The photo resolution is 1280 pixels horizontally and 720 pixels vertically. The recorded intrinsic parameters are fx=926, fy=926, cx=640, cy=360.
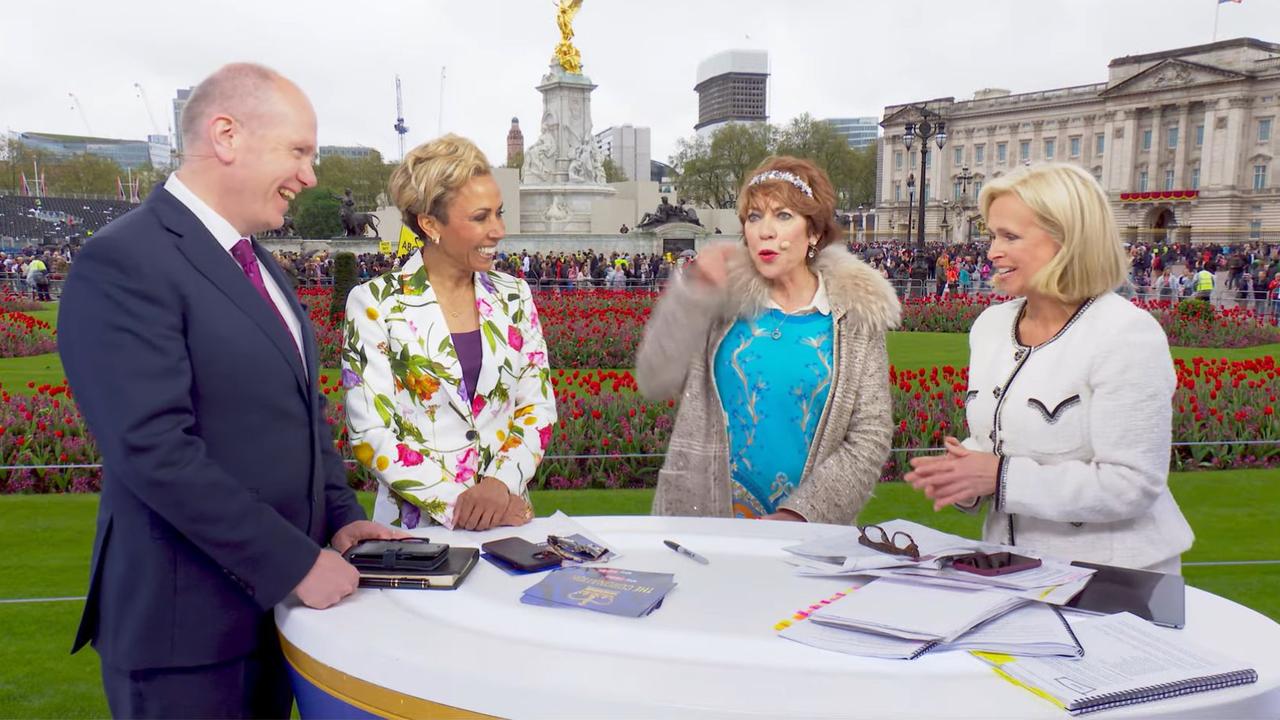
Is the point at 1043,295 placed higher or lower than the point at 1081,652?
higher

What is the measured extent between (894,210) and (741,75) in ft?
325

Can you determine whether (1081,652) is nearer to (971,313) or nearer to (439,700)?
(439,700)

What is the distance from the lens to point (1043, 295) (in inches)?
92.2

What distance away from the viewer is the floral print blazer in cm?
248

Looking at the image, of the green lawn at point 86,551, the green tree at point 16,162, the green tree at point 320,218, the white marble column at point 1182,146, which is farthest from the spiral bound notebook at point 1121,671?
the green tree at point 16,162

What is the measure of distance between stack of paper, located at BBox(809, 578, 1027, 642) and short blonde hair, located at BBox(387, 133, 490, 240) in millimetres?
1550

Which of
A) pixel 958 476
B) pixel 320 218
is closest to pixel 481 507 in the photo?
pixel 958 476

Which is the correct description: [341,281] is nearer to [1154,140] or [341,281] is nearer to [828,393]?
[828,393]

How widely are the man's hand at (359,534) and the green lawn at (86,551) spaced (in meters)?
2.09

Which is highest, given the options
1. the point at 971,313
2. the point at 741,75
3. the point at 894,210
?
the point at 741,75

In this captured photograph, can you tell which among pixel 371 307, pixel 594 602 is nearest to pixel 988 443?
pixel 594 602

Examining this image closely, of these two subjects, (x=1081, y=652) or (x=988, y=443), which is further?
(x=988, y=443)

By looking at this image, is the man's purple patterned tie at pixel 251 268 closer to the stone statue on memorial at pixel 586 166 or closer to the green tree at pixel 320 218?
the stone statue on memorial at pixel 586 166

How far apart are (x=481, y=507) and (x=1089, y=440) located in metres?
1.48
